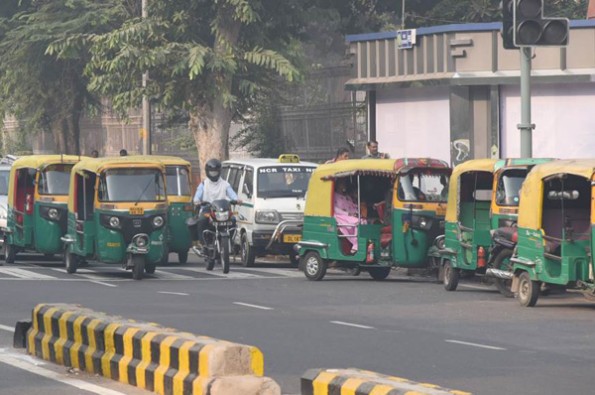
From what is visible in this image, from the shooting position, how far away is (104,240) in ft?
81.2

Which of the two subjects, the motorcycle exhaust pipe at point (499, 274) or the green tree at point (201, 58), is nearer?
the motorcycle exhaust pipe at point (499, 274)

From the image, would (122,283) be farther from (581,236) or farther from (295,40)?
(295,40)

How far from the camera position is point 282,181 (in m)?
28.8

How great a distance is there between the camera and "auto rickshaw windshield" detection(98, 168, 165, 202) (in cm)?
2491

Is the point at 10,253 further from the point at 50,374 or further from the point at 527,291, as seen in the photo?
the point at 50,374

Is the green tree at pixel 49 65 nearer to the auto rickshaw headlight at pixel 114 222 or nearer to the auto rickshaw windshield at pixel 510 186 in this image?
the auto rickshaw headlight at pixel 114 222

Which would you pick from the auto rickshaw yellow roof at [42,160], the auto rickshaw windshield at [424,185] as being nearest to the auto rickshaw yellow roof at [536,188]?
the auto rickshaw windshield at [424,185]

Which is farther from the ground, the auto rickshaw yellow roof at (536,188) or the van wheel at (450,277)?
the auto rickshaw yellow roof at (536,188)

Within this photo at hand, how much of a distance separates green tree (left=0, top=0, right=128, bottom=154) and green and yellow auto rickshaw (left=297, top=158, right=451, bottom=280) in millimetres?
16977

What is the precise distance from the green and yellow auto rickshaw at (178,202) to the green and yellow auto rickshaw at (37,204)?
5.86 feet

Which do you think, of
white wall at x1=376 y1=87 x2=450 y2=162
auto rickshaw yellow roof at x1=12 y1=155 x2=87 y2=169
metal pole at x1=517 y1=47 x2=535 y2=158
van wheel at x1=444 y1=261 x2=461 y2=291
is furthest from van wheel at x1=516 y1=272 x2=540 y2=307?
white wall at x1=376 y1=87 x2=450 y2=162

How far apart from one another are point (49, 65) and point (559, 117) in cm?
2012

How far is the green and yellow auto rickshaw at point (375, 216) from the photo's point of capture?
77.7 ft

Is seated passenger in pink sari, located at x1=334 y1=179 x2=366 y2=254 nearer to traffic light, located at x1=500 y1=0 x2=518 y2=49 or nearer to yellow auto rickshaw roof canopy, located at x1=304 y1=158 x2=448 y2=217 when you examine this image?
yellow auto rickshaw roof canopy, located at x1=304 y1=158 x2=448 y2=217
